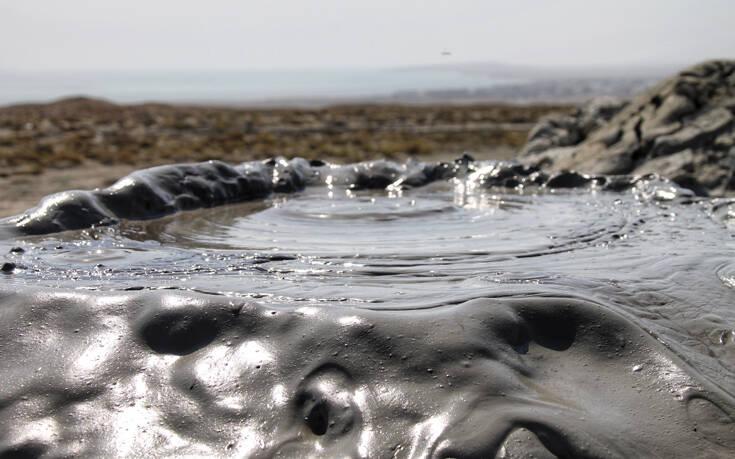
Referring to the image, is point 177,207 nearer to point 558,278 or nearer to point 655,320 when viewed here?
point 558,278

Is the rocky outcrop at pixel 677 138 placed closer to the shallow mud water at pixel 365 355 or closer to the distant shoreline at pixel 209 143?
the shallow mud water at pixel 365 355

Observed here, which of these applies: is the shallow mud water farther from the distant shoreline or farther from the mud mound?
the distant shoreline

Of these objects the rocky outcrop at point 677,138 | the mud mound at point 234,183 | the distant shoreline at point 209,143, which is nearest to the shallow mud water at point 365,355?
the mud mound at point 234,183

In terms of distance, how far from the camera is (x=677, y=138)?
7.09 metres

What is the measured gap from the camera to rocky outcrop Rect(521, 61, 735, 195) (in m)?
6.72

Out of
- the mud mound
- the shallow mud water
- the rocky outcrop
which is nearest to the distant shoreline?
the mud mound

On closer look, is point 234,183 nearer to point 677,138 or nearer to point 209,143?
point 677,138

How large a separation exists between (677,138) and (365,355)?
228 inches

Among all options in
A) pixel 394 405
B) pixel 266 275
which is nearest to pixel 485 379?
pixel 394 405

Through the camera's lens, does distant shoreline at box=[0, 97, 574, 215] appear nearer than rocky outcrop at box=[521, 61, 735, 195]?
No

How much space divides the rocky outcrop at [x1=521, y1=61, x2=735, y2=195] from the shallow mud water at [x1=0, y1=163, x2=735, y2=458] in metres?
3.74

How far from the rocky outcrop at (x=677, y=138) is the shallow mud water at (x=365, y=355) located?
3.74 meters

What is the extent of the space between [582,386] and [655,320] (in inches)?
23.0

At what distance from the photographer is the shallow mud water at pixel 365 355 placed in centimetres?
196
